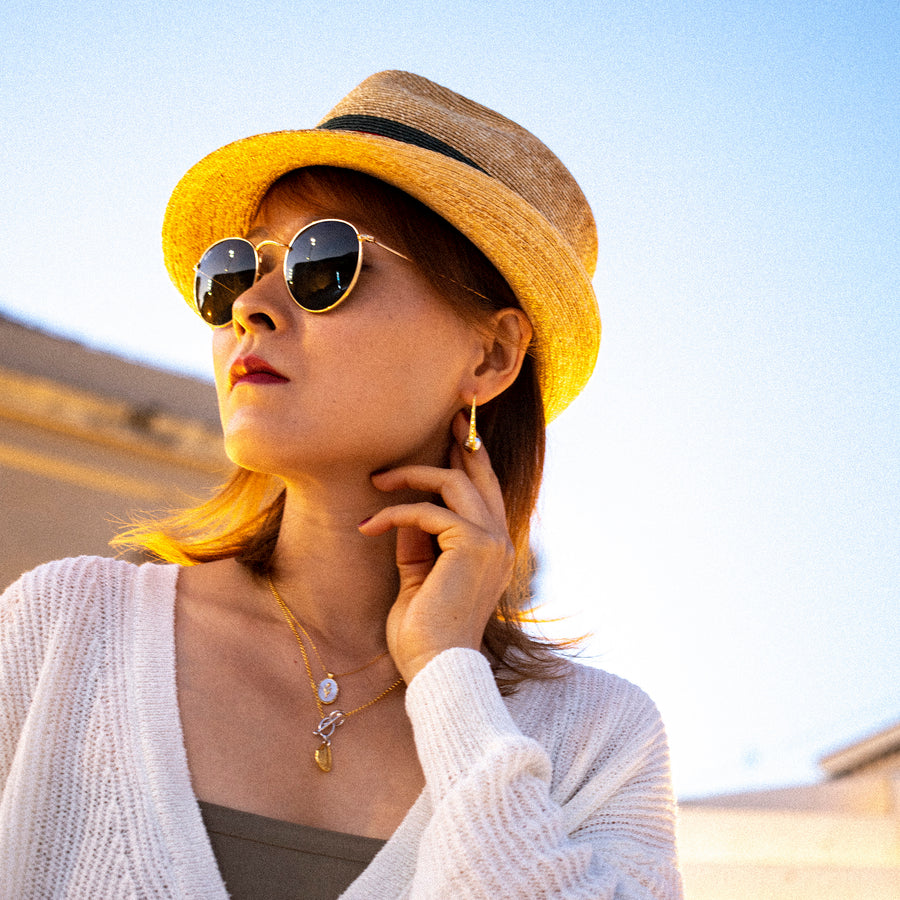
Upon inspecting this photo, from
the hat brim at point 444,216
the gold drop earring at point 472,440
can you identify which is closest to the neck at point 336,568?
the gold drop earring at point 472,440

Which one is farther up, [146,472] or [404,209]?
[146,472]

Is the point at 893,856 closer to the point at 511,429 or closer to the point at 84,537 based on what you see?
the point at 511,429

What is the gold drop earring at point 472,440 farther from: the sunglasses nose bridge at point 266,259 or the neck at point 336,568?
the sunglasses nose bridge at point 266,259

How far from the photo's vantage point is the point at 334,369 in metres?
2.29

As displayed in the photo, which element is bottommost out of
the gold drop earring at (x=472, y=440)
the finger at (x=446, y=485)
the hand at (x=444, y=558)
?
the hand at (x=444, y=558)

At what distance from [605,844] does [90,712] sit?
111 centimetres

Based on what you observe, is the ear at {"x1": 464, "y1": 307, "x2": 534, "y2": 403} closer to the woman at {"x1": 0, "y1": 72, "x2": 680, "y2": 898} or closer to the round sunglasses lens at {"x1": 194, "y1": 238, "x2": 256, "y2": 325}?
the woman at {"x1": 0, "y1": 72, "x2": 680, "y2": 898}

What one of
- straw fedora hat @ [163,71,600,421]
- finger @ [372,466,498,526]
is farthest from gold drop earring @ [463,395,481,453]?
straw fedora hat @ [163,71,600,421]

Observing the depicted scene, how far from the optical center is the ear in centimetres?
273

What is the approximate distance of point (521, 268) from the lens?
8.75 ft

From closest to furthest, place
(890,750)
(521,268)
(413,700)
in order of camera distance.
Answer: (413,700) < (521,268) < (890,750)

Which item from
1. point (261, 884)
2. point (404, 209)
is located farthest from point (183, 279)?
point (261, 884)

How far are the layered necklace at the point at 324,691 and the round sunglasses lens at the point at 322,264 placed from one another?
73 centimetres

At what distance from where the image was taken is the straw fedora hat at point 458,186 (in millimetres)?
2463
